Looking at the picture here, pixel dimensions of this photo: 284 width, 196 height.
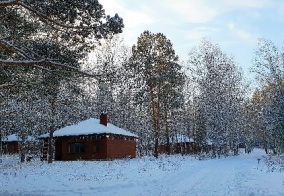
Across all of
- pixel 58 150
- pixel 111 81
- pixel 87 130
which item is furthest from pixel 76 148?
pixel 111 81

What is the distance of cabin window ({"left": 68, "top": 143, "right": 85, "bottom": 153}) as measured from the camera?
3445 centimetres

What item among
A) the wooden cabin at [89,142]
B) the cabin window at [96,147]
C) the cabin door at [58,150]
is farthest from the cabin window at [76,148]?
the cabin window at [96,147]

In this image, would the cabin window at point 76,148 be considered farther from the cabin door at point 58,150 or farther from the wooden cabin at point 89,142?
the cabin door at point 58,150

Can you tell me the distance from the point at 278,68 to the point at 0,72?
25052 millimetres

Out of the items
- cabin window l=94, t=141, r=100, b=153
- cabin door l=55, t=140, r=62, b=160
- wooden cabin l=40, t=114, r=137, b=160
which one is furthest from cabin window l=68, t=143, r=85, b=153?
cabin window l=94, t=141, r=100, b=153

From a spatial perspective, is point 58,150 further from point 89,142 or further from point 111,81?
point 111,81

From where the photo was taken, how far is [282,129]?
72.9 feet

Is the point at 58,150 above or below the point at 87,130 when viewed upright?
below

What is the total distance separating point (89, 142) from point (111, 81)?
23102 mm

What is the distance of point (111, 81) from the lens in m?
12.1

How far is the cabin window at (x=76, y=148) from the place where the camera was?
113ft

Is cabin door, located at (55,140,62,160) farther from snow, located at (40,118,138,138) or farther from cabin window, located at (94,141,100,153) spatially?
cabin window, located at (94,141,100,153)

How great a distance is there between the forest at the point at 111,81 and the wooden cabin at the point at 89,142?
2.20m

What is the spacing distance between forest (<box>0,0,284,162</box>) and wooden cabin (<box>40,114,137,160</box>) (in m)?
2.20
